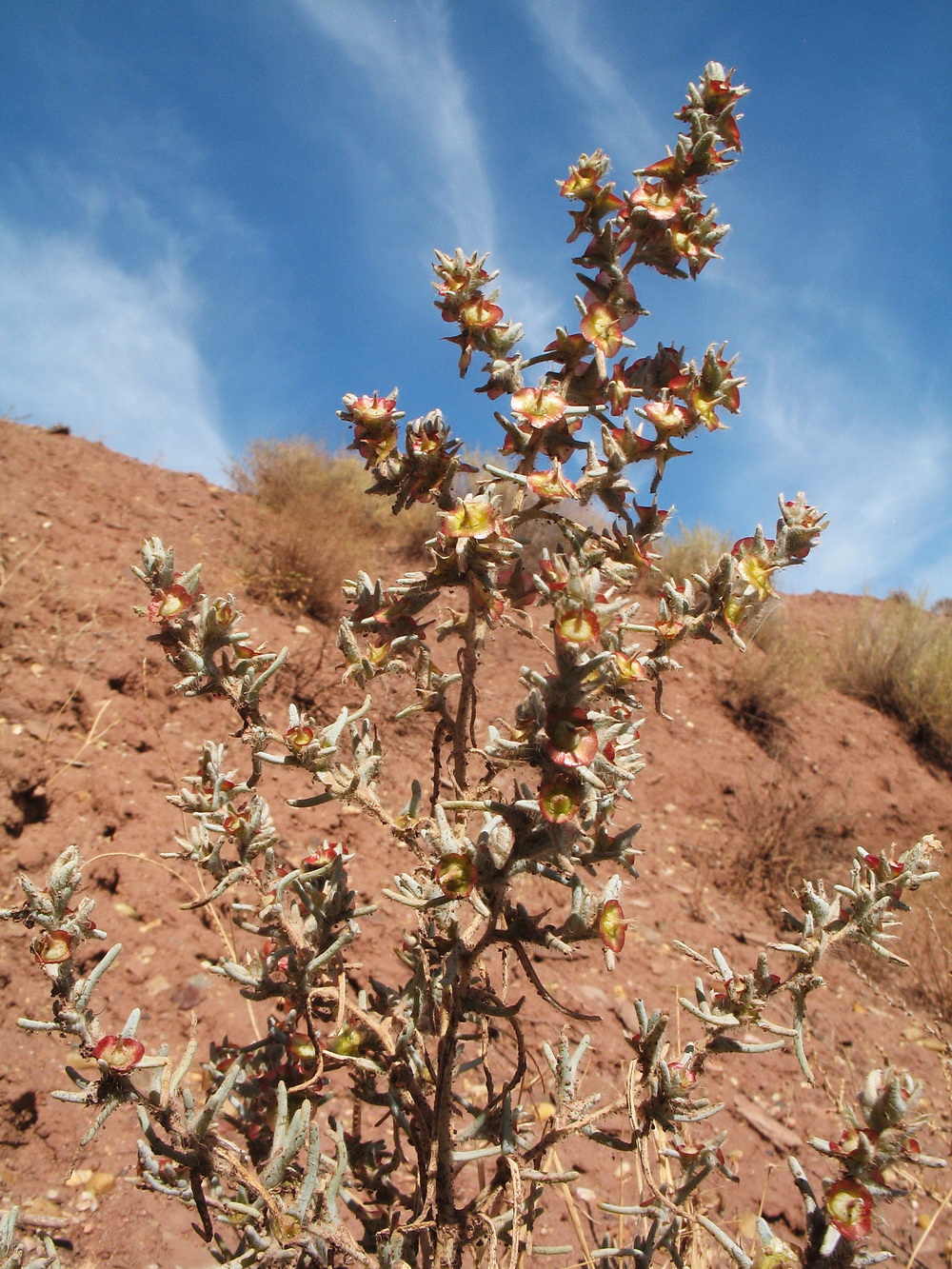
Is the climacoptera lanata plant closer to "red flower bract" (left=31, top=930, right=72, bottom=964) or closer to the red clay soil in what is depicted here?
"red flower bract" (left=31, top=930, right=72, bottom=964)

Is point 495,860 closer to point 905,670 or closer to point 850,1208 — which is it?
point 850,1208

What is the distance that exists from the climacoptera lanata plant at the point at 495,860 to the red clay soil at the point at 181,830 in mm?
241

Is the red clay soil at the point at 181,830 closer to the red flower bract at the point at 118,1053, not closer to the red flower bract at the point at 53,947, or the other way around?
the red flower bract at the point at 118,1053

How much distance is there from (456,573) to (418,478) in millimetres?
186

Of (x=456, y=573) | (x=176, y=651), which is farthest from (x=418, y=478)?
(x=176, y=651)

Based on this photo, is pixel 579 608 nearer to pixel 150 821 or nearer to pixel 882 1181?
pixel 882 1181

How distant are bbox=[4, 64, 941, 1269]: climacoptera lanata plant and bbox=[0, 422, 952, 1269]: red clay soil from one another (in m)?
0.24

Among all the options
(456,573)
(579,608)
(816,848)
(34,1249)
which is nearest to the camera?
(579,608)

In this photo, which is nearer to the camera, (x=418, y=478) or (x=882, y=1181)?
(x=882, y=1181)

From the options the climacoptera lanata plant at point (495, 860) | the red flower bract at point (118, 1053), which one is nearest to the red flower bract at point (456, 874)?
the climacoptera lanata plant at point (495, 860)

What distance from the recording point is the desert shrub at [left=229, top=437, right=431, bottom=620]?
201 inches

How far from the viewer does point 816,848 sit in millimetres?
4492

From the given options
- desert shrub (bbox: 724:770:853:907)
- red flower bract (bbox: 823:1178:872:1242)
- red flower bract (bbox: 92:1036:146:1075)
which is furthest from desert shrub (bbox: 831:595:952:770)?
red flower bract (bbox: 92:1036:146:1075)

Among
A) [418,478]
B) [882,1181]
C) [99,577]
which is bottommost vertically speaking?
[882,1181]
